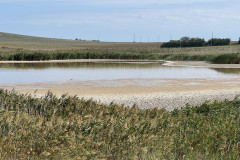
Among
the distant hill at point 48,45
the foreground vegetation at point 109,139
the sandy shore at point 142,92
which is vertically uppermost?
the distant hill at point 48,45

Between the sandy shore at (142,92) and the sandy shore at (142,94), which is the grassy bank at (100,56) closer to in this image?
the sandy shore at (142,92)

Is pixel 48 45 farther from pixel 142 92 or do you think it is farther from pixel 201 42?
pixel 142 92

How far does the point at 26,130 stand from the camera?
622 cm

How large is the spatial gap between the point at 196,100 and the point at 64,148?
502 inches

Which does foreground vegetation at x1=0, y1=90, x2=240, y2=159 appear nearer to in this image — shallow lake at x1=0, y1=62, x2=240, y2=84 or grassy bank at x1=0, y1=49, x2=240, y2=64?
shallow lake at x1=0, y1=62, x2=240, y2=84

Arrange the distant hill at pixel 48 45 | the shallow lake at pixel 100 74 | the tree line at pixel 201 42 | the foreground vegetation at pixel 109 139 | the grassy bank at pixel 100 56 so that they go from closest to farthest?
the foreground vegetation at pixel 109 139
the shallow lake at pixel 100 74
the grassy bank at pixel 100 56
the distant hill at pixel 48 45
the tree line at pixel 201 42

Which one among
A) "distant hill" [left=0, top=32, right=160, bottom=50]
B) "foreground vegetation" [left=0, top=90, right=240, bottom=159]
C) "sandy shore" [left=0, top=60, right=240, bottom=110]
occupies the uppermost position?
"distant hill" [left=0, top=32, right=160, bottom=50]

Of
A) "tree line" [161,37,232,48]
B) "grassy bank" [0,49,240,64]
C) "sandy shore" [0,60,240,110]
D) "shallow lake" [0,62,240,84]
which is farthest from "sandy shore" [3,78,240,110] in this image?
"tree line" [161,37,232,48]

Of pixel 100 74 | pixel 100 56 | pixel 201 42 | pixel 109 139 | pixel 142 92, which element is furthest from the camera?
pixel 201 42

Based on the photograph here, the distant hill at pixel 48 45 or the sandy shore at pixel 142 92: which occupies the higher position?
the distant hill at pixel 48 45

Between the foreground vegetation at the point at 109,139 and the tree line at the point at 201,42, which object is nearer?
the foreground vegetation at the point at 109,139

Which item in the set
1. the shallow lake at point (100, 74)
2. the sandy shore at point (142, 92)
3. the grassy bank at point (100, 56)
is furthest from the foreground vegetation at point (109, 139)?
the grassy bank at point (100, 56)

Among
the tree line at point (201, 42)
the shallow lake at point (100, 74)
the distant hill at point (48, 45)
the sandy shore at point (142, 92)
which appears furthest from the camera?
the tree line at point (201, 42)

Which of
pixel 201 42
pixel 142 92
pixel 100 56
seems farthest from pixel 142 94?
pixel 201 42
